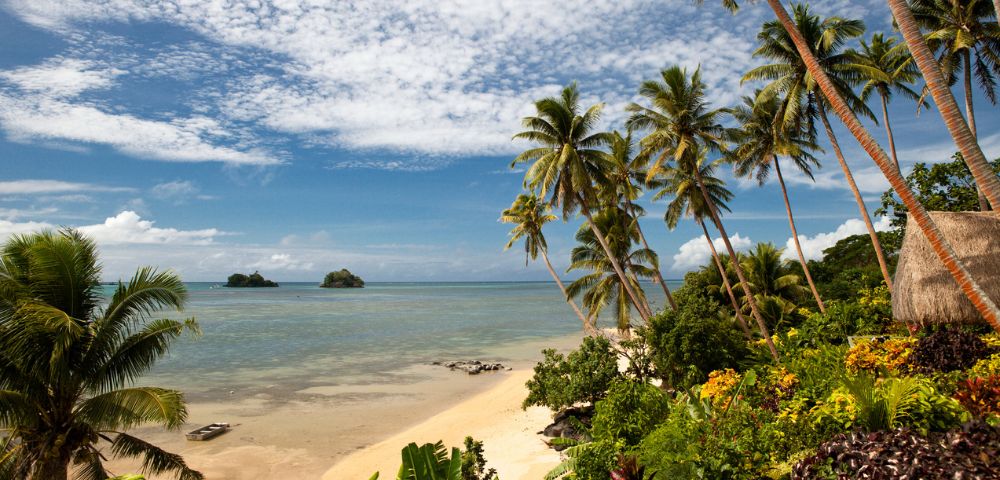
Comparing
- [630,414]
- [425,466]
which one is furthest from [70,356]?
[630,414]

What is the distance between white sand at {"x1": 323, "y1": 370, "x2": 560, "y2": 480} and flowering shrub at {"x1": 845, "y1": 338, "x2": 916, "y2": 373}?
20.8 feet

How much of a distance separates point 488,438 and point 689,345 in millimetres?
6342

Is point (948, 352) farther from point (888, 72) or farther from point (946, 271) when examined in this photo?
point (888, 72)

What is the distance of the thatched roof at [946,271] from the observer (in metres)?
10.1

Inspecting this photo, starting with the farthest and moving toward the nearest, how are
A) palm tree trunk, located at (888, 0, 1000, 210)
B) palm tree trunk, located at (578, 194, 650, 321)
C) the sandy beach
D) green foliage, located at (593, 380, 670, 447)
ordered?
palm tree trunk, located at (578, 194, 650, 321), the sandy beach, green foliage, located at (593, 380, 670, 447), palm tree trunk, located at (888, 0, 1000, 210)

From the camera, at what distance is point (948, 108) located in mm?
6941

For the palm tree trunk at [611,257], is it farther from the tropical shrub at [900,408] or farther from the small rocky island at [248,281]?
the small rocky island at [248,281]

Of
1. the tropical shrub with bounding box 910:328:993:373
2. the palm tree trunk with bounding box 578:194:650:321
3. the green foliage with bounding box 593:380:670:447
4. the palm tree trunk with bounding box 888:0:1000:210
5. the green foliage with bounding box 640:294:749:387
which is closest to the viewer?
the palm tree trunk with bounding box 888:0:1000:210

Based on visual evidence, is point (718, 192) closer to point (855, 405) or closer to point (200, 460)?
point (855, 405)

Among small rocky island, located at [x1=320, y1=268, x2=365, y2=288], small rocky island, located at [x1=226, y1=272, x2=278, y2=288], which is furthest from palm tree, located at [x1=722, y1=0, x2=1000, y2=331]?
small rocky island, located at [x1=226, y1=272, x2=278, y2=288]

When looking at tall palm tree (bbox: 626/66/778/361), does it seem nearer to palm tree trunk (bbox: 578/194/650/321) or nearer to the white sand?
palm tree trunk (bbox: 578/194/650/321)

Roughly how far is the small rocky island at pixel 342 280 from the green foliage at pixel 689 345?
16941cm

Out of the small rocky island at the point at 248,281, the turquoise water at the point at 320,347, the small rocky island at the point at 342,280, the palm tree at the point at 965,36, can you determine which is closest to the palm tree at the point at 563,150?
the turquoise water at the point at 320,347

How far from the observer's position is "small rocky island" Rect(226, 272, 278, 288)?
183m
